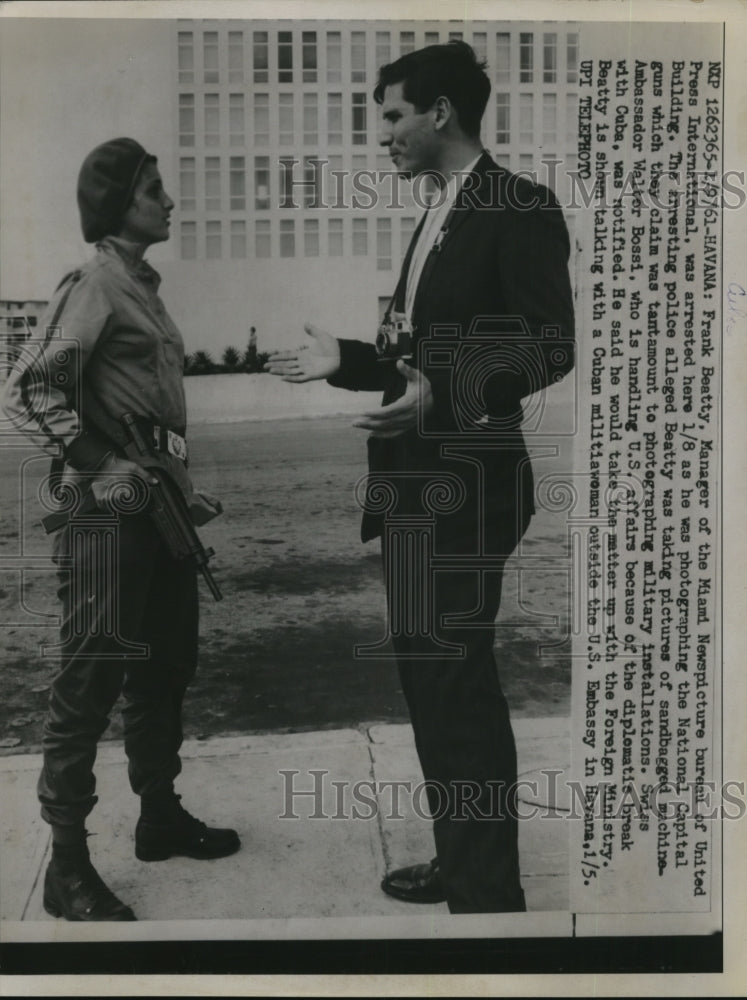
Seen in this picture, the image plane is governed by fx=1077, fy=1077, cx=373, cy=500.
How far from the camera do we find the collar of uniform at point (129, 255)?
2.72 metres

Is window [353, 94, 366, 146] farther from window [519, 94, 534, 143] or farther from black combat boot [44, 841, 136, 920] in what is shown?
black combat boot [44, 841, 136, 920]

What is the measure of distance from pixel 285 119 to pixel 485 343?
2.59 feet

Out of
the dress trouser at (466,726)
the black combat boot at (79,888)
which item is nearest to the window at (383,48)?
the dress trouser at (466,726)

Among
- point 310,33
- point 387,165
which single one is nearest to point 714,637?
point 387,165

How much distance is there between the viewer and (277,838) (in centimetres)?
282

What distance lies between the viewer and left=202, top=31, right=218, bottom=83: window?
2783 millimetres

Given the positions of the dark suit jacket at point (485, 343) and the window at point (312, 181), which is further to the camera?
the window at point (312, 181)

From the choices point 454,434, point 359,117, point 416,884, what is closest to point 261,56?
point 359,117

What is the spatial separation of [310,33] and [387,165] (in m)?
0.40

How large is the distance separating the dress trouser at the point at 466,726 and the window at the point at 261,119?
1105 millimetres

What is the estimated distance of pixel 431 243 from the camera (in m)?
2.71

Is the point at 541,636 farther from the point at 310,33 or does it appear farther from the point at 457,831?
the point at 310,33

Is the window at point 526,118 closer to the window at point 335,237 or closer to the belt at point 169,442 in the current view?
the window at point 335,237

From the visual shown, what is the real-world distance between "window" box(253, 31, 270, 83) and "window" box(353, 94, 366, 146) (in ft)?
0.79
